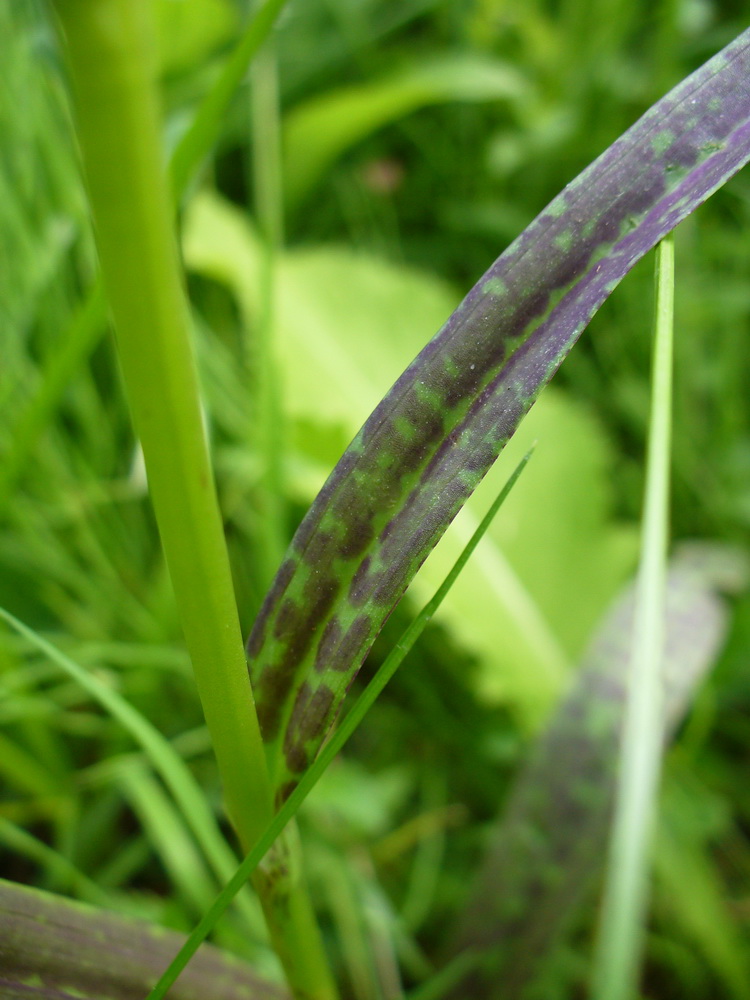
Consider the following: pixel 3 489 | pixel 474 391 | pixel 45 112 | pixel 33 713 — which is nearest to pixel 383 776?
pixel 33 713

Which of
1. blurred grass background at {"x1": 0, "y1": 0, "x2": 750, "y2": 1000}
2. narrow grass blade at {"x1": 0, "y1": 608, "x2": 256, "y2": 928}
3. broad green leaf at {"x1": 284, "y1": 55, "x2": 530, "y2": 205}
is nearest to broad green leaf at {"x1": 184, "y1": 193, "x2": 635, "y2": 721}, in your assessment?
blurred grass background at {"x1": 0, "y1": 0, "x2": 750, "y2": 1000}

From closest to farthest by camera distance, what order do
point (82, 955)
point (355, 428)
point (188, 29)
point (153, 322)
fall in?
point (153, 322) < point (82, 955) < point (355, 428) < point (188, 29)

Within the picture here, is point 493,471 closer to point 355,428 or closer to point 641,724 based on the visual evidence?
point 355,428

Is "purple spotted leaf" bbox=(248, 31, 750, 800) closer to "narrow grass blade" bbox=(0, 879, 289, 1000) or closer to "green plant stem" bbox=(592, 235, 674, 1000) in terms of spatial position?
"green plant stem" bbox=(592, 235, 674, 1000)

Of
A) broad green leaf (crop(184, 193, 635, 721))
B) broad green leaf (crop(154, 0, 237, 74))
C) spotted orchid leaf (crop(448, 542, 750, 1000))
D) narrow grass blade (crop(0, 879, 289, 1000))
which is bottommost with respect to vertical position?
narrow grass blade (crop(0, 879, 289, 1000))

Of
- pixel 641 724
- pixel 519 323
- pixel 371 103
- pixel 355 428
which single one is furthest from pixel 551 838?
pixel 371 103

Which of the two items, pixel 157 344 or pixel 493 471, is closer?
pixel 157 344
